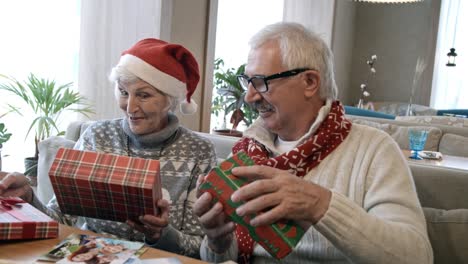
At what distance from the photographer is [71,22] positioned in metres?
3.22

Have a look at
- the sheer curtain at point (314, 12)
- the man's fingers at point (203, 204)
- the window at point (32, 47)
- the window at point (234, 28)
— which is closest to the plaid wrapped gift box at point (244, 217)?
the man's fingers at point (203, 204)

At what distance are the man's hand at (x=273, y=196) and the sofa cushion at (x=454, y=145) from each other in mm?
2835

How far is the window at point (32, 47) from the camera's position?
2947 millimetres

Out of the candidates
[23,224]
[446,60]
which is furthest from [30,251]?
[446,60]

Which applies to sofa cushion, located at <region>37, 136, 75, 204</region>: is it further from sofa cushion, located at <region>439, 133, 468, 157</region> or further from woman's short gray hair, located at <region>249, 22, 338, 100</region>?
sofa cushion, located at <region>439, 133, 468, 157</region>

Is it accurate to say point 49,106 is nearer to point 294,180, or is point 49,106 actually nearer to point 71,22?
point 71,22

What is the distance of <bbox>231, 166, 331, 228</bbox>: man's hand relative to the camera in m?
0.97

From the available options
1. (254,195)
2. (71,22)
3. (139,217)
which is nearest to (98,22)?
(71,22)

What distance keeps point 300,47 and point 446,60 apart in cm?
671

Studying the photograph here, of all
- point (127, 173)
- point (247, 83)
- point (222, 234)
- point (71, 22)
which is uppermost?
point (71, 22)

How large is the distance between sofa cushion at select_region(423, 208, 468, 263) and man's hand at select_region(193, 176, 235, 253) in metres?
0.56

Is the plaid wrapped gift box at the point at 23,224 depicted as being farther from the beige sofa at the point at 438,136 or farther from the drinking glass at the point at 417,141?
the beige sofa at the point at 438,136

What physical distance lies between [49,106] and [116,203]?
1.94 meters

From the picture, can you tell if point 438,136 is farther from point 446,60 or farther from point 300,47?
point 446,60
